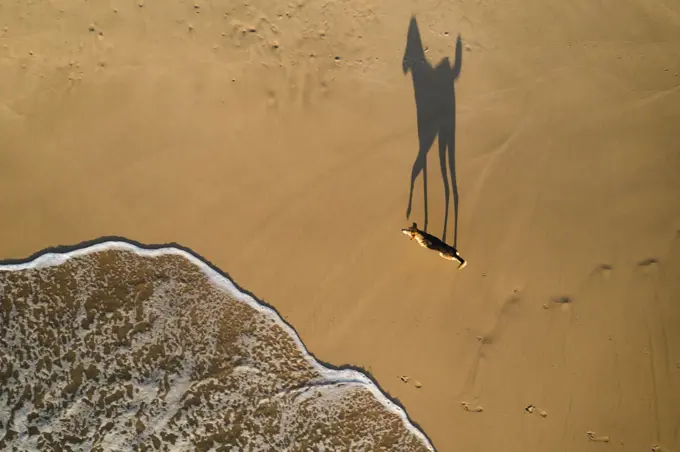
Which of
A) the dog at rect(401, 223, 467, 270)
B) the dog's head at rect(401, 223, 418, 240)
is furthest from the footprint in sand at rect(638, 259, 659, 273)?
the dog's head at rect(401, 223, 418, 240)

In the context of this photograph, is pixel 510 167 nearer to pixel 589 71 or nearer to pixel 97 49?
pixel 589 71

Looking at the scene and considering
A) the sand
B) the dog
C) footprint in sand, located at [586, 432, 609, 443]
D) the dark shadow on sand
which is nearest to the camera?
the dog

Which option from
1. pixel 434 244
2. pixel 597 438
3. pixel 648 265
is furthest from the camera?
pixel 648 265

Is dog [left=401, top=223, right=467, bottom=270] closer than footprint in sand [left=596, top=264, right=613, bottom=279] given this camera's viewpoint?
Yes

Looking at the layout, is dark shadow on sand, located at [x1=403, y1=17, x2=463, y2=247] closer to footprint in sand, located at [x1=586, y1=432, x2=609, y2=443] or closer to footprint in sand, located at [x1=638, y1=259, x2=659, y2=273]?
footprint in sand, located at [x1=638, y1=259, x2=659, y2=273]

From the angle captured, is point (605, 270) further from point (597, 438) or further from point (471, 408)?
point (471, 408)

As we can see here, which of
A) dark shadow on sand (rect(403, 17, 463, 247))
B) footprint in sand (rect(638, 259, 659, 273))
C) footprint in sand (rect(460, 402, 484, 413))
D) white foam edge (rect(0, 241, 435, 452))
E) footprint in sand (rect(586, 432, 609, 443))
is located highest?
dark shadow on sand (rect(403, 17, 463, 247))

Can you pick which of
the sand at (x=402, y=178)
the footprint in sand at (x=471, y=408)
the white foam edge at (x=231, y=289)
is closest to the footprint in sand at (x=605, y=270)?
the sand at (x=402, y=178)

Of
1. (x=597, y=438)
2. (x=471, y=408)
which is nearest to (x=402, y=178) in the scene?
(x=471, y=408)
